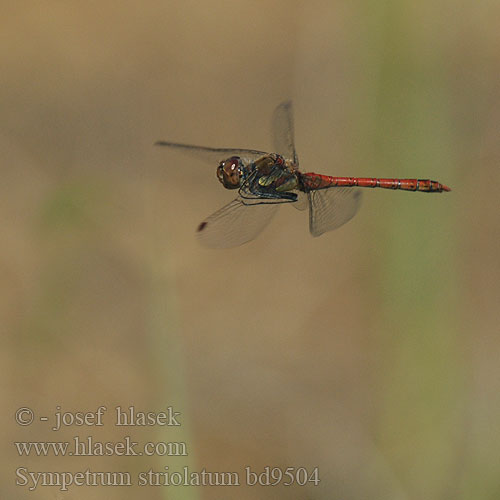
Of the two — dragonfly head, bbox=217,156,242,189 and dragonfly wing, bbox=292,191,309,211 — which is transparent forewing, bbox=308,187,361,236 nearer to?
dragonfly wing, bbox=292,191,309,211

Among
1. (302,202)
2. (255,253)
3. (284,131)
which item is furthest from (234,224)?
(255,253)

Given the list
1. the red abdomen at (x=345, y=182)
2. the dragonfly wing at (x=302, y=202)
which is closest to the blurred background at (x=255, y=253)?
the red abdomen at (x=345, y=182)

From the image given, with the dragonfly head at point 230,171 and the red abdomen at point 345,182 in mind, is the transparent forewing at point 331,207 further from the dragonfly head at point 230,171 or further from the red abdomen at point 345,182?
the dragonfly head at point 230,171

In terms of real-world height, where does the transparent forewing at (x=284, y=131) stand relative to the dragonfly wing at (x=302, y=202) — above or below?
above

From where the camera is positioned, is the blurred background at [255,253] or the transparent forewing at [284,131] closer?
the blurred background at [255,253]

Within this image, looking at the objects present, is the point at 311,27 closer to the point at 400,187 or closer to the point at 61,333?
the point at 400,187

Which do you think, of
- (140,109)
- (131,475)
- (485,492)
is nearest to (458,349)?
(485,492)
